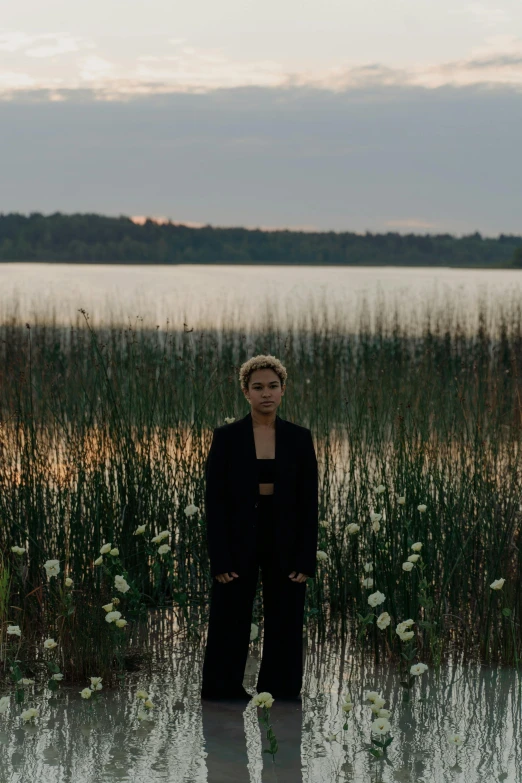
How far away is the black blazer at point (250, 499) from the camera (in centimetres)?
362

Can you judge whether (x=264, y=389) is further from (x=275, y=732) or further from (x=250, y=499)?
(x=275, y=732)

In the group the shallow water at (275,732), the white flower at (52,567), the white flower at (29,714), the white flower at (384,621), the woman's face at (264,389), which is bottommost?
the shallow water at (275,732)

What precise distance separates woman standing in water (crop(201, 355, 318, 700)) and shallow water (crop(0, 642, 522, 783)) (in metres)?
0.24

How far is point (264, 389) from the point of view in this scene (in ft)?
11.7

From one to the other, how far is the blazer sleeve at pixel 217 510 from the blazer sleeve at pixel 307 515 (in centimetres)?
26

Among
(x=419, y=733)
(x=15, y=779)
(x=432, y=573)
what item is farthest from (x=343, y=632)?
(x=15, y=779)

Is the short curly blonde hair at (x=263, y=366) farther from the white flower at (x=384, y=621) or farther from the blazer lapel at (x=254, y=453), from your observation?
the white flower at (x=384, y=621)

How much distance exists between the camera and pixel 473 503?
4.76 m

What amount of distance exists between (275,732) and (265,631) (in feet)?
1.27

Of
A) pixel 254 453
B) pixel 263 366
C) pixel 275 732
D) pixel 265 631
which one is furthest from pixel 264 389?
pixel 275 732

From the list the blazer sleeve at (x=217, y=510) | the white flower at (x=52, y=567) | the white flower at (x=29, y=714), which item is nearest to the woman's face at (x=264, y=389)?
the blazer sleeve at (x=217, y=510)

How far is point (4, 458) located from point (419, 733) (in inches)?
102

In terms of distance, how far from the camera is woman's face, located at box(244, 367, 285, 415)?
355 centimetres

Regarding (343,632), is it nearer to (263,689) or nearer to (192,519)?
(263,689)
